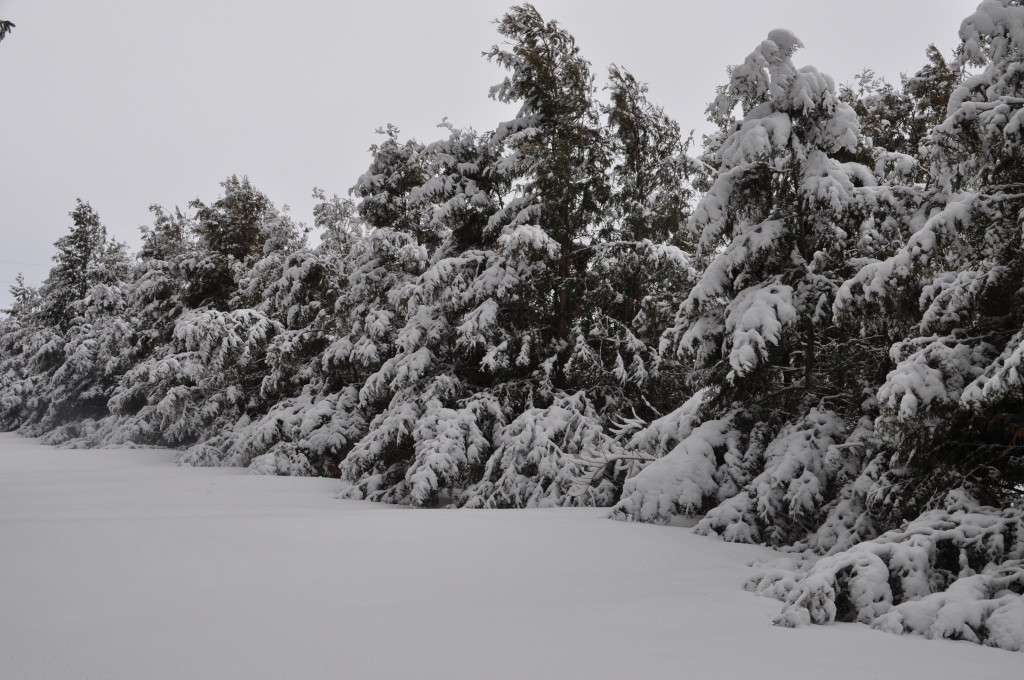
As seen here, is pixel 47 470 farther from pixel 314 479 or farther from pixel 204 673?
pixel 204 673

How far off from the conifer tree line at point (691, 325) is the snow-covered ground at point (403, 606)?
2.23 ft

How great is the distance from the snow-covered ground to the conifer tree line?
2.23 feet

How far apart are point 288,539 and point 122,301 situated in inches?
1104

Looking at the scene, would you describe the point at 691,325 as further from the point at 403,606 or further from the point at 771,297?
the point at 403,606

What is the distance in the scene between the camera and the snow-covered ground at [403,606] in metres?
3.18

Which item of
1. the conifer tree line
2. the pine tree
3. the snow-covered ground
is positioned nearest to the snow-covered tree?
the conifer tree line

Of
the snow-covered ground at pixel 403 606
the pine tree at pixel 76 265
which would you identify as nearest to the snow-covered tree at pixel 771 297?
the snow-covered ground at pixel 403 606

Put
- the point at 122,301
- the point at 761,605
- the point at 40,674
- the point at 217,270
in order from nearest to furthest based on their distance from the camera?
the point at 40,674 → the point at 761,605 → the point at 217,270 → the point at 122,301

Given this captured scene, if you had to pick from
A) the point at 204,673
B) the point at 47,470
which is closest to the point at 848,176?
the point at 204,673

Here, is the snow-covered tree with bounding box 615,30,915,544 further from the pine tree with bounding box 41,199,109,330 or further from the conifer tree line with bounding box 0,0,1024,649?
the pine tree with bounding box 41,199,109,330

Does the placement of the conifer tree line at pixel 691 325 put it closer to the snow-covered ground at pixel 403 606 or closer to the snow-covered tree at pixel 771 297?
the snow-covered tree at pixel 771 297

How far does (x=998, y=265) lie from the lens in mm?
4980

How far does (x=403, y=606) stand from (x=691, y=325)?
198 inches

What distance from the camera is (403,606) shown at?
426 cm
